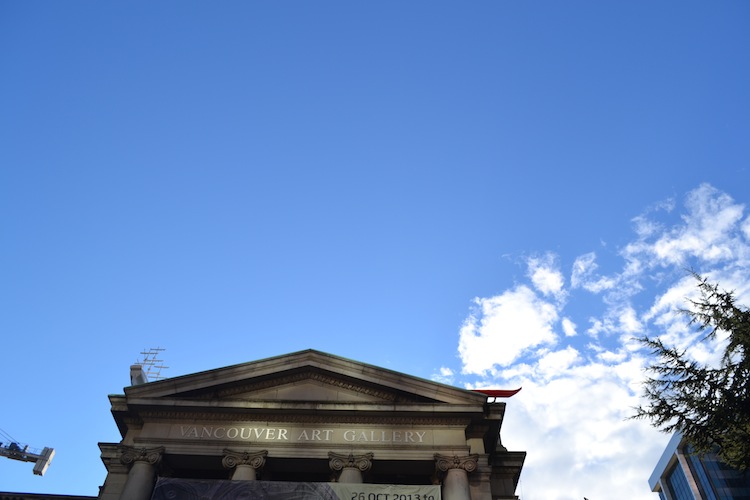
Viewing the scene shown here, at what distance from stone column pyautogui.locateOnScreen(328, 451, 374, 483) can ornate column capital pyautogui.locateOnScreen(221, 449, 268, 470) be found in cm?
248

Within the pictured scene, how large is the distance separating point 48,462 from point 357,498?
189 ft

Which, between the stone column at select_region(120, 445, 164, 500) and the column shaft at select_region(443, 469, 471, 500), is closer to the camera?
the column shaft at select_region(443, 469, 471, 500)

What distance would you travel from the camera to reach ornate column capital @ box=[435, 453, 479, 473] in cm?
2192

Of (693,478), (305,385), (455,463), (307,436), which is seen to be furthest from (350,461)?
(693,478)

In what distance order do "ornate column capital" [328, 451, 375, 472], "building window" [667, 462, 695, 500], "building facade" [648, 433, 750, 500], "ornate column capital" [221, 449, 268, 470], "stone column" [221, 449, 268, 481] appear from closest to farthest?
"stone column" [221, 449, 268, 481] < "ornate column capital" [328, 451, 375, 472] < "ornate column capital" [221, 449, 268, 470] < "building facade" [648, 433, 750, 500] < "building window" [667, 462, 695, 500]

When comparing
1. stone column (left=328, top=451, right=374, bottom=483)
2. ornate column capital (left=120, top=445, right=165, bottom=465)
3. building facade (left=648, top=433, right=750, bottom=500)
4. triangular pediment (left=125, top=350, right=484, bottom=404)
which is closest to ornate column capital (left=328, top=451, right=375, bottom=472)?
stone column (left=328, top=451, right=374, bottom=483)

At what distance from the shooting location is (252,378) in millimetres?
24500

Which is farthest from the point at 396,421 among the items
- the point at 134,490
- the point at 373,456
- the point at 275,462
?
the point at 134,490

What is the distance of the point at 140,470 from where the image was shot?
72.3 feet

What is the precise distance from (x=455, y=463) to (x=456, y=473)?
13.8 inches

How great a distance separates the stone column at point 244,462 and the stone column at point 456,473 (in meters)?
6.47

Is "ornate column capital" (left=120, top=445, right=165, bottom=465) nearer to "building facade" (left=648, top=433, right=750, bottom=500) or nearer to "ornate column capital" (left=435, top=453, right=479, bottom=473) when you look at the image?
"ornate column capital" (left=435, top=453, right=479, bottom=473)

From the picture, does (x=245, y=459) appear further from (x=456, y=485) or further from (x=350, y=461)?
(x=456, y=485)

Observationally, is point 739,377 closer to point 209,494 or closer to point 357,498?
point 357,498
